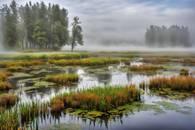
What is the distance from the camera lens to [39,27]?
90.1 m

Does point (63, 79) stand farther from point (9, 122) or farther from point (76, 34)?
point (76, 34)

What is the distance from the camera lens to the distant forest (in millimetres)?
89750

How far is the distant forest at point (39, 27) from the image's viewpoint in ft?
294

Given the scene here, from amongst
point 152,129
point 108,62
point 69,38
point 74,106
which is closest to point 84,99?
point 74,106

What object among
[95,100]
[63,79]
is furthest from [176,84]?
[63,79]

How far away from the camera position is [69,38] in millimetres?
106938

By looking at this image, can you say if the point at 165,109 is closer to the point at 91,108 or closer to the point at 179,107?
the point at 179,107

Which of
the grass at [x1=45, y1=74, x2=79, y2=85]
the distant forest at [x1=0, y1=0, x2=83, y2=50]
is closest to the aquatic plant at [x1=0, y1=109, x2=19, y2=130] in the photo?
the grass at [x1=45, y1=74, x2=79, y2=85]

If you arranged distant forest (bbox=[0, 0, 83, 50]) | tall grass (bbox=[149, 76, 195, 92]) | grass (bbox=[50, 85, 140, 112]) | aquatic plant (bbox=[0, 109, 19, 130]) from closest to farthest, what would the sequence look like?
1. aquatic plant (bbox=[0, 109, 19, 130])
2. grass (bbox=[50, 85, 140, 112])
3. tall grass (bbox=[149, 76, 195, 92])
4. distant forest (bbox=[0, 0, 83, 50])

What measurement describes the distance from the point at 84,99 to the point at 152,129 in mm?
4455

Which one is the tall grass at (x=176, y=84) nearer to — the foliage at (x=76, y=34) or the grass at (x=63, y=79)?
the grass at (x=63, y=79)

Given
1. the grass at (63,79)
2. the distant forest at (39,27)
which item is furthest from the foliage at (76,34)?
the grass at (63,79)

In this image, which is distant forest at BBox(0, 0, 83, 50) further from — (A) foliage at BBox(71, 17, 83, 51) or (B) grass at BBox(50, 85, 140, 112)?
(B) grass at BBox(50, 85, 140, 112)

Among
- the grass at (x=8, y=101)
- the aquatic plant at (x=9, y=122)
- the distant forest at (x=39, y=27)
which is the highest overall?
the distant forest at (x=39, y=27)
